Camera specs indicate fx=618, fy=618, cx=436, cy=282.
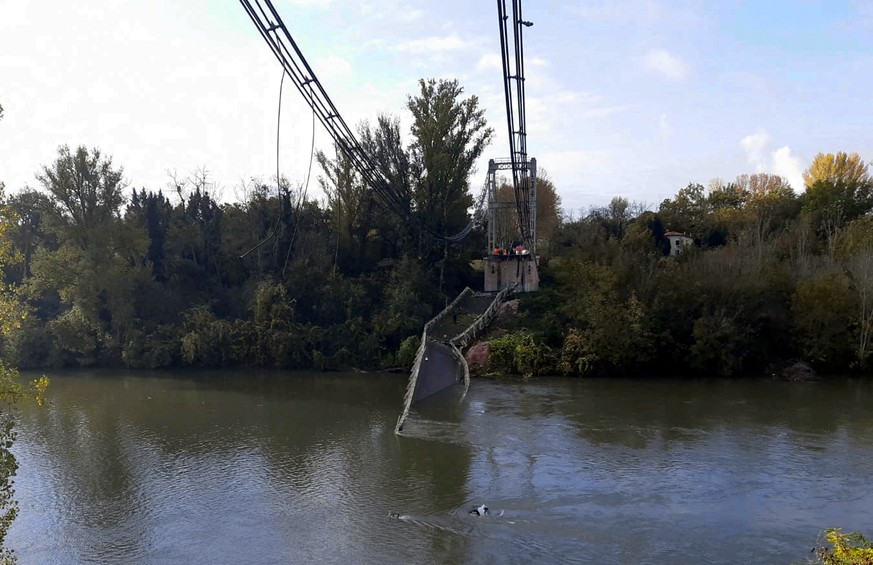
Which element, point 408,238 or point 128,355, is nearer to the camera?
point 128,355

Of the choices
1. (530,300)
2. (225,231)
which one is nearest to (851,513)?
(530,300)

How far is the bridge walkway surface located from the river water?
0.96m

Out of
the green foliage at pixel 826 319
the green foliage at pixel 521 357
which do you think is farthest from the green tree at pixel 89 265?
the green foliage at pixel 826 319

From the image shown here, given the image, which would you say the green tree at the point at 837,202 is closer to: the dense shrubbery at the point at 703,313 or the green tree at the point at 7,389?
the dense shrubbery at the point at 703,313

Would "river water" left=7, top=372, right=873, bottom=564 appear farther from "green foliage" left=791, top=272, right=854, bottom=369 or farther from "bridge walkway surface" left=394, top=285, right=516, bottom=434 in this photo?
"green foliage" left=791, top=272, right=854, bottom=369

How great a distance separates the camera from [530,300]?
3081 cm

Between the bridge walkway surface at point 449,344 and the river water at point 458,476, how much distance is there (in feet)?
3.15

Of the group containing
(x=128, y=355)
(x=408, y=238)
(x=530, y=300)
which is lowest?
(x=128, y=355)

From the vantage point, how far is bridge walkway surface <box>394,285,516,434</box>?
2252 centimetres

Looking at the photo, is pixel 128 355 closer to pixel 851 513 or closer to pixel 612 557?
A: pixel 612 557

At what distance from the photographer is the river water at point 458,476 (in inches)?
471

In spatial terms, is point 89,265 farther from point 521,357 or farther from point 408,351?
point 521,357

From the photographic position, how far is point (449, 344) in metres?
25.1

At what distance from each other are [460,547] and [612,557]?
2785mm
